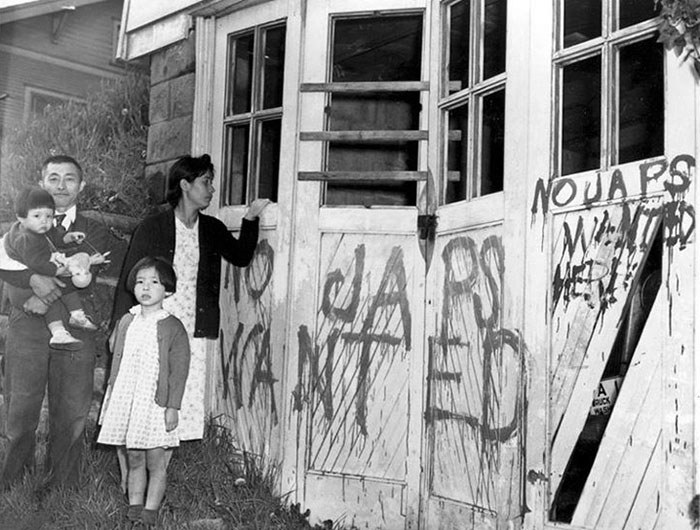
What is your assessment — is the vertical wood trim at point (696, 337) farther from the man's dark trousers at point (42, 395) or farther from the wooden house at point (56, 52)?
the wooden house at point (56, 52)

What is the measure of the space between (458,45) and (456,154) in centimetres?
55

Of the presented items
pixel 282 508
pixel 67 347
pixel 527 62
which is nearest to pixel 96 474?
pixel 67 347

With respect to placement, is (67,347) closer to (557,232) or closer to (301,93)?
(301,93)

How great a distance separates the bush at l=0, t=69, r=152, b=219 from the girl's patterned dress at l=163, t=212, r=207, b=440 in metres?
0.95

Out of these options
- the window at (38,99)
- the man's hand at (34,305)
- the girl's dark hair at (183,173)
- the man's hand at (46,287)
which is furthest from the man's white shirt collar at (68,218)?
the window at (38,99)

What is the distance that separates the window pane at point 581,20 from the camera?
11.5ft

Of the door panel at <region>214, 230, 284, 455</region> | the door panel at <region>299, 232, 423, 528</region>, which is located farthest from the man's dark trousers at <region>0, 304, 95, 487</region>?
the door panel at <region>299, 232, 423, 528</region>

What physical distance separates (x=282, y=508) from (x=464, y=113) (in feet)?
7.32

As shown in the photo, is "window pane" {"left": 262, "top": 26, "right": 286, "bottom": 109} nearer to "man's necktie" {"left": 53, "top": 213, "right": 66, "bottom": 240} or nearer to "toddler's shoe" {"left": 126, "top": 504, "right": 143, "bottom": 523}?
"man's necktie" {"left": 53, "top": 213, "right": 66, "bottom": 240}

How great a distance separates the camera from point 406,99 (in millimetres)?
5371

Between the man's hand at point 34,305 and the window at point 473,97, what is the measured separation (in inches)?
81.1

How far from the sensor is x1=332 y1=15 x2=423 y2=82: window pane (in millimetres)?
4500

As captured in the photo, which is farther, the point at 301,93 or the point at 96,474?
the point at 301,93

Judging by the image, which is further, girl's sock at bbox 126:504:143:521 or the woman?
the woman
